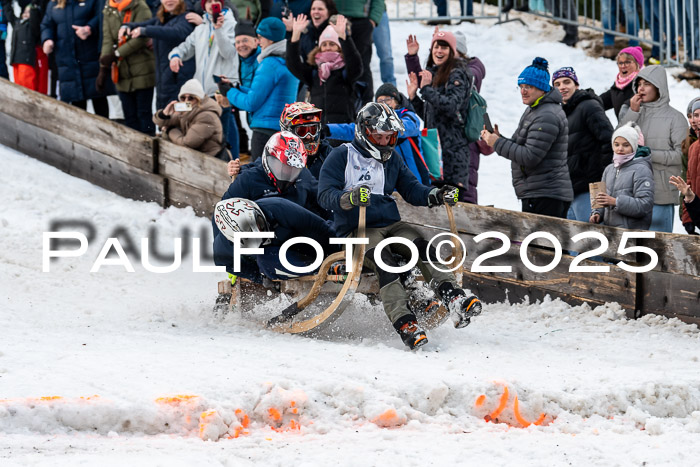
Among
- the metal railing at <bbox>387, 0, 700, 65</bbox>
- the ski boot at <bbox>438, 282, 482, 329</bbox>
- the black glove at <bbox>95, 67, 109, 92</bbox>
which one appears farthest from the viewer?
the metal railing at <bbox>387, 0, 700, 65</bbox>

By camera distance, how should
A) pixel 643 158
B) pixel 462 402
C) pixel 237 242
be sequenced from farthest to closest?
1. pixel 643 158
2. pixel 237 242
3. pixel 462 402

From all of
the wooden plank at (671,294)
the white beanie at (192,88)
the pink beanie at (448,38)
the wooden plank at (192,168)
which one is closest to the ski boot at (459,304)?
the wooden plank at (671,294)

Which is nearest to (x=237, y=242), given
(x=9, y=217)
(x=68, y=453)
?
(x=68, y=453)

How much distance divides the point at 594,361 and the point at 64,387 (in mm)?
3270

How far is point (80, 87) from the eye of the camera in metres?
12.6

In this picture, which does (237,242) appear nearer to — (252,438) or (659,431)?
(252,438)

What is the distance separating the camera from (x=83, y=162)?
12.3 m

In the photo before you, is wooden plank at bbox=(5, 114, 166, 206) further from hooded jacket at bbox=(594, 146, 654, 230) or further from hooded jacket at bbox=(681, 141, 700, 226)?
hooded jacket at bbox=(681, 141, 700, 226)

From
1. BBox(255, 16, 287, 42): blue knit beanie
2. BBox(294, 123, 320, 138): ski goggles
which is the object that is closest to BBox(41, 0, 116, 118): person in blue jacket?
BBox(255, 16, 287, 42): blue knit beanie

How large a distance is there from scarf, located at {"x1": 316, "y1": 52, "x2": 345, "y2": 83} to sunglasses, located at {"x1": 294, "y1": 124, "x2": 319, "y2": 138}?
1569 millimetres

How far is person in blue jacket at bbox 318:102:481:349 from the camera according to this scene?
23.8 ft

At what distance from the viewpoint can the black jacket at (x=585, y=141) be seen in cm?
879

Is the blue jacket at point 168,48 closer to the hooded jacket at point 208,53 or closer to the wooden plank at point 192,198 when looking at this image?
the hooded jacket at point 208,53

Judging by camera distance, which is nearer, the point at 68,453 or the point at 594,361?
the point at 68,453
